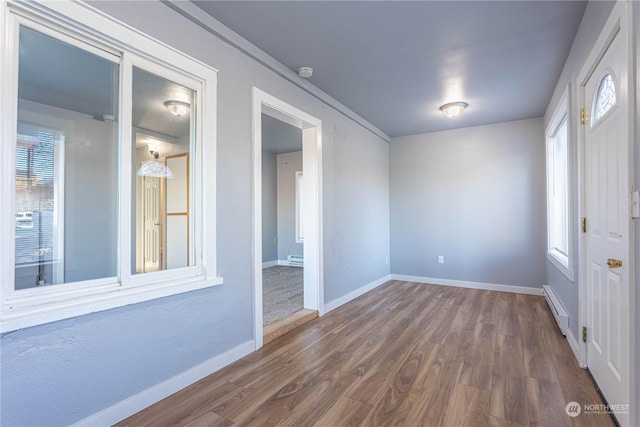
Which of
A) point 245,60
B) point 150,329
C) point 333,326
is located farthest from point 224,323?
point 245,60

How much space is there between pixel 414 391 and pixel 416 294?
262cm

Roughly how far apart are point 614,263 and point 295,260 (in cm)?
575

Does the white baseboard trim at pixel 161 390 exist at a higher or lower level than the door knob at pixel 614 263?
lower

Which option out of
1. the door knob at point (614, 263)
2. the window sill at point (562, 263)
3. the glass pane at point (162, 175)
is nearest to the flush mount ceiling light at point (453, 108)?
the window sill at point (562, 263)

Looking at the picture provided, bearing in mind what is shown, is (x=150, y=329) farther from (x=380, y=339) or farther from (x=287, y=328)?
(x=380, y=339)

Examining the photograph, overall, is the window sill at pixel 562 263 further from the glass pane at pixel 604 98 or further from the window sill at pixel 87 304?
the window sill at pixel 87 304

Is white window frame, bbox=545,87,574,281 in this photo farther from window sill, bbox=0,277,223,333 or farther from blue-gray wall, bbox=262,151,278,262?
blue-gray wall, bbox=262,151,278,262

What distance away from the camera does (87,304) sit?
1.58 meters

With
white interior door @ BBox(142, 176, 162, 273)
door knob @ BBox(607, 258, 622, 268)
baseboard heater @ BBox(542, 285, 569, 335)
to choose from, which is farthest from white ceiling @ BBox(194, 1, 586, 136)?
baseboard heater @ BBox(542, 285, 569, 335)

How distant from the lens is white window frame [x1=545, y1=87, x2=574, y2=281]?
2.70 meters

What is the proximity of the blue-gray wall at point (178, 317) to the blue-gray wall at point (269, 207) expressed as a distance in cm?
328

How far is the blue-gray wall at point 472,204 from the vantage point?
4504 millimetres

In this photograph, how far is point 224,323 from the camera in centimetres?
235

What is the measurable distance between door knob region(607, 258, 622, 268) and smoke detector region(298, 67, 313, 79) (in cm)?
275
